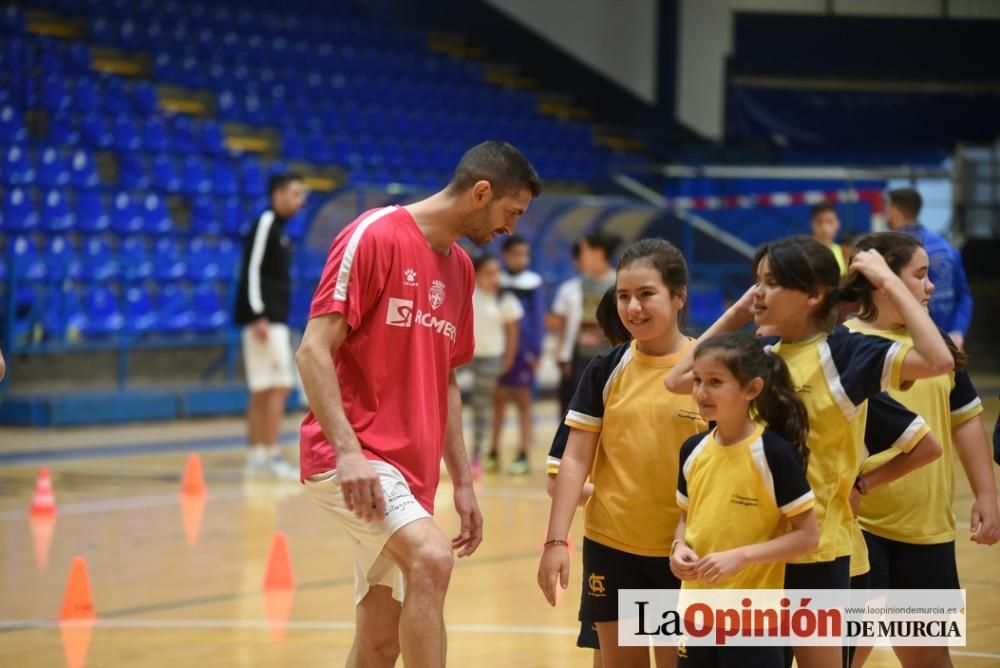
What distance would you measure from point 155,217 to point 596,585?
537 inches

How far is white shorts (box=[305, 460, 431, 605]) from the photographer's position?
4355 millimetres

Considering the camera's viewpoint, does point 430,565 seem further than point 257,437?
No

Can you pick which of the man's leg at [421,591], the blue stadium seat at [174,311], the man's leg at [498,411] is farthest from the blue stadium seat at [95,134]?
the man's leg at [421,591]

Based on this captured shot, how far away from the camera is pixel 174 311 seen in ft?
53.6

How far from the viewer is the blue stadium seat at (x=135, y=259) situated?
52.4 ft

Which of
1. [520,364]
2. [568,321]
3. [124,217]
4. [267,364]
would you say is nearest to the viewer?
[267,364]

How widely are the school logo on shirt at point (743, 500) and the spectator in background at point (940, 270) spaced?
4508 millimetres

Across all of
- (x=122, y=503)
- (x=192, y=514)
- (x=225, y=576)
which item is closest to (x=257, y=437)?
(x=122, y=503)

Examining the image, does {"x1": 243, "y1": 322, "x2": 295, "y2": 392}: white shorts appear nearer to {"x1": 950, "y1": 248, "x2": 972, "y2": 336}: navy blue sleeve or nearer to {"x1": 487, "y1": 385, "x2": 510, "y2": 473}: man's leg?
{"x1": 487, "y1": 385, "x2": 510, "y2": 473}: man's leg

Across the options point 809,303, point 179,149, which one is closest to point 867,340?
point 809,303

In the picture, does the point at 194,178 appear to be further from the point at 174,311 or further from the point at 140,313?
the point at 140,313

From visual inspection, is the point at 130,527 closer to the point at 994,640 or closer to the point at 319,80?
the point at 994,640

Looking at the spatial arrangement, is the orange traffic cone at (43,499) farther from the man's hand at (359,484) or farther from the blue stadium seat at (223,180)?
the blue stadium seat at (223,180)

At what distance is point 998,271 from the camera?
23.4m
